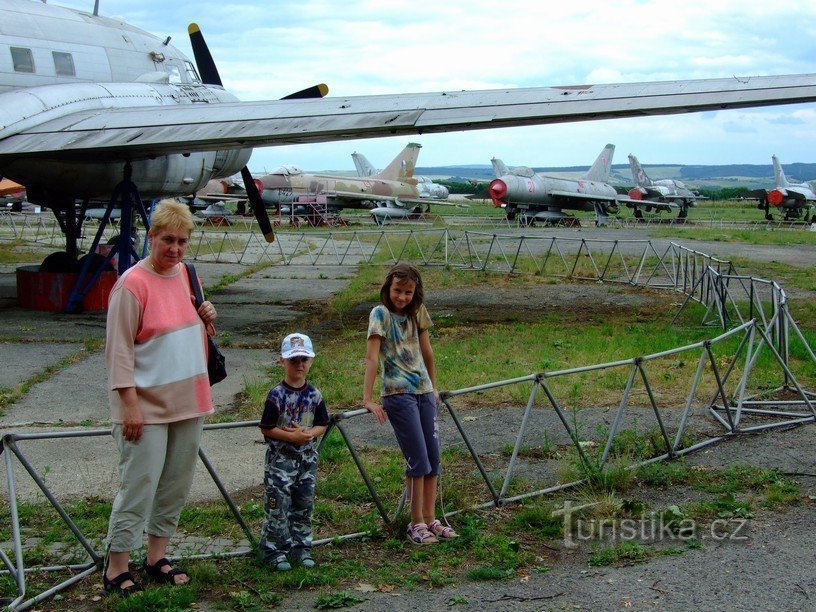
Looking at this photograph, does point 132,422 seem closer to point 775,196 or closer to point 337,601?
point 337,601

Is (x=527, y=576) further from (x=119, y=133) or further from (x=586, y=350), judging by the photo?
(x=119, y=133)

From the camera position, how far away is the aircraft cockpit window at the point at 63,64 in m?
17.3

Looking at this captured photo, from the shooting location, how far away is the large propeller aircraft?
47.3 feet

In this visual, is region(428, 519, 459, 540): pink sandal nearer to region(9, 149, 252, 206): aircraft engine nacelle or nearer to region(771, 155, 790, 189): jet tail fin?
region(9, 149, 252, 206): aircraft engine nacelle

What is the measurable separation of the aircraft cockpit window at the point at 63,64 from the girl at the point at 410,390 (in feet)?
43.6

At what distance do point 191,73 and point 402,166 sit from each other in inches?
1698

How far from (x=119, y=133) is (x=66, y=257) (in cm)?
434

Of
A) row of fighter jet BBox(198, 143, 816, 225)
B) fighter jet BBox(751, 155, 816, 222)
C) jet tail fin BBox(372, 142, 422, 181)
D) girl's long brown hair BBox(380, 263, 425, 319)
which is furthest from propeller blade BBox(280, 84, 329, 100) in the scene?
fighter jet BBox(751, 155, 816, 222)

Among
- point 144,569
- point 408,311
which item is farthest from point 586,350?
point 144,569

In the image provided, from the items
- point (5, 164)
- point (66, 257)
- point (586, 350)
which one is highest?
point (5, 164)

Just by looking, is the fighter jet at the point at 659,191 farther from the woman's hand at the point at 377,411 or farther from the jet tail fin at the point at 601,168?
the woman's hand at the point at 377,411

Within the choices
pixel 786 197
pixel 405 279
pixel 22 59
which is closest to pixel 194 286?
pixel 405 279

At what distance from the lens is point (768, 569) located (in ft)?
18.6

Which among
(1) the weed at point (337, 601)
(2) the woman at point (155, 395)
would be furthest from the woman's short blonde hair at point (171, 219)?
(1) the weed at point (337, 601)
